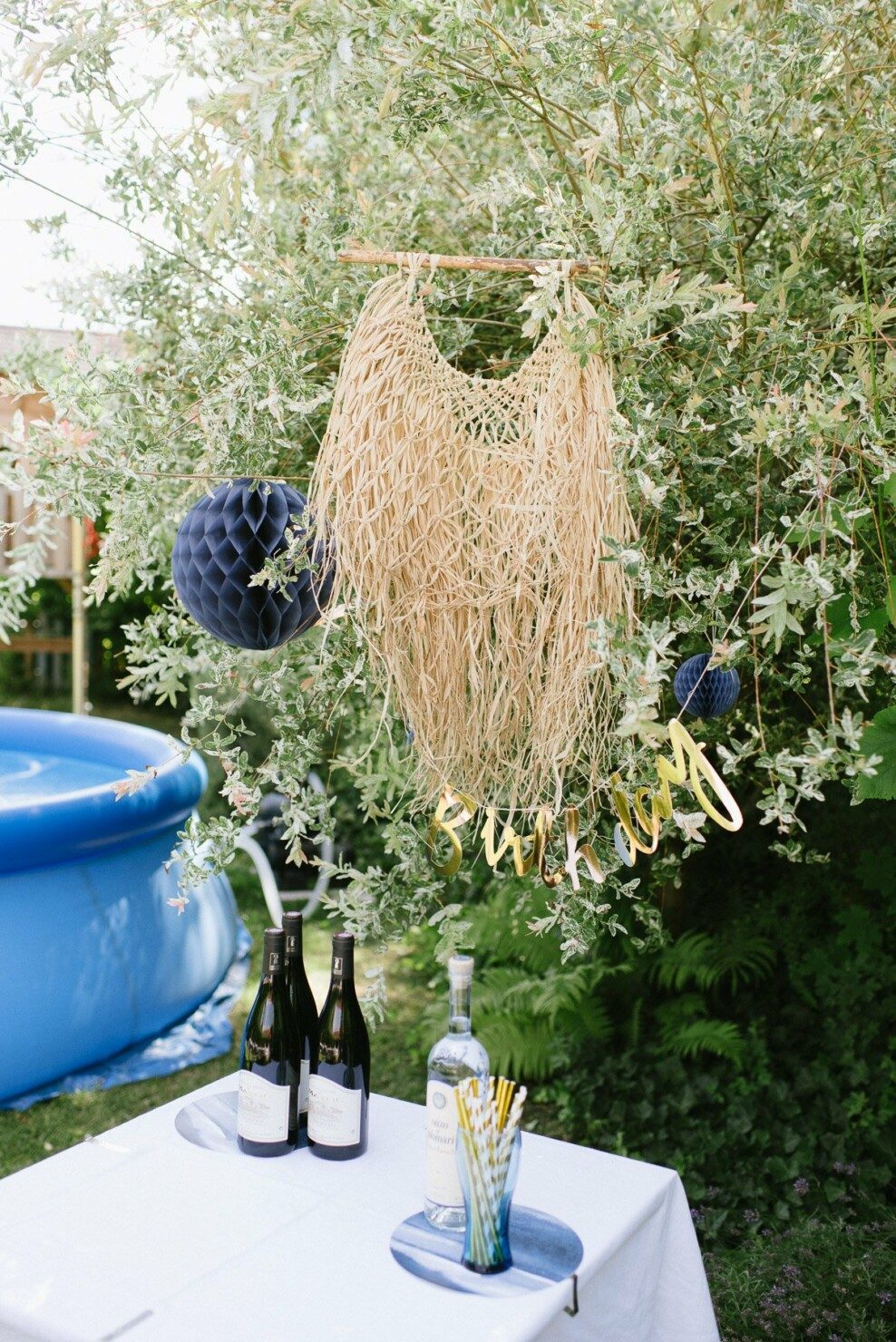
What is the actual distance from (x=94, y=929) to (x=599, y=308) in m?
3.02

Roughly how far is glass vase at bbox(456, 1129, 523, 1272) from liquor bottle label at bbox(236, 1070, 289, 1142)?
1.29ft

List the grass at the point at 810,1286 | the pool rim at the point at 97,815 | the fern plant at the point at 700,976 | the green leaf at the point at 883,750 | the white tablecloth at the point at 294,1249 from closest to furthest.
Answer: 1. the white tablecloth at the point at 294,1249
2. the green leaf at the point at 883,750
3. the grass at the point at 810,1286
4. the fern plant at the point at 700,976
5. the pool rim at the point at 97,815

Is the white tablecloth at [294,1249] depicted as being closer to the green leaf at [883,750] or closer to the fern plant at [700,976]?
the green leaf at [883,750]

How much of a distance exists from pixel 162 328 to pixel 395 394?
4.23 ft

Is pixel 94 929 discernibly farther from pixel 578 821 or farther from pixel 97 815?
pixel 578 821

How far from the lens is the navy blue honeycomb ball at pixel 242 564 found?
1.52 meters

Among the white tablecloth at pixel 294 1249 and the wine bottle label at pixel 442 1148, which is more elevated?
the wine bottle label at pixel 442 1148

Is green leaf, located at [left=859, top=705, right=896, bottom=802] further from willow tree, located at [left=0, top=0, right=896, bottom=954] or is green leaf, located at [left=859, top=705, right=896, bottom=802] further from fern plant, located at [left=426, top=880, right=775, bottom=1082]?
fern plant, located at [left=426, top=880, right=775, bottom=1082]

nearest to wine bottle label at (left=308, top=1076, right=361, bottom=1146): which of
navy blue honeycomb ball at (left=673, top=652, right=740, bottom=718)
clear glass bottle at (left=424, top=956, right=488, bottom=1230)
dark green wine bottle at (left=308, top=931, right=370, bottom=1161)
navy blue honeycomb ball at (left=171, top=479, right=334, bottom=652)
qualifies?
dark green wine bottle at (left=308, top=931, right=370, bottom=1161)

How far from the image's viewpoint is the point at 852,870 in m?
3.51

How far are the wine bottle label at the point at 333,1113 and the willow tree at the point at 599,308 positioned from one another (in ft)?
0.86

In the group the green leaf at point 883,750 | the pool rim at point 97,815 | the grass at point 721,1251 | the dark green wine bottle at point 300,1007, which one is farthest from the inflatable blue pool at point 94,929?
the green leaf at point 883,750

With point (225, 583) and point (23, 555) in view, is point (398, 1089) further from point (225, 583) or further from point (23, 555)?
point (225, 583)

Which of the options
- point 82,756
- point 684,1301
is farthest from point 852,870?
point 82,756
